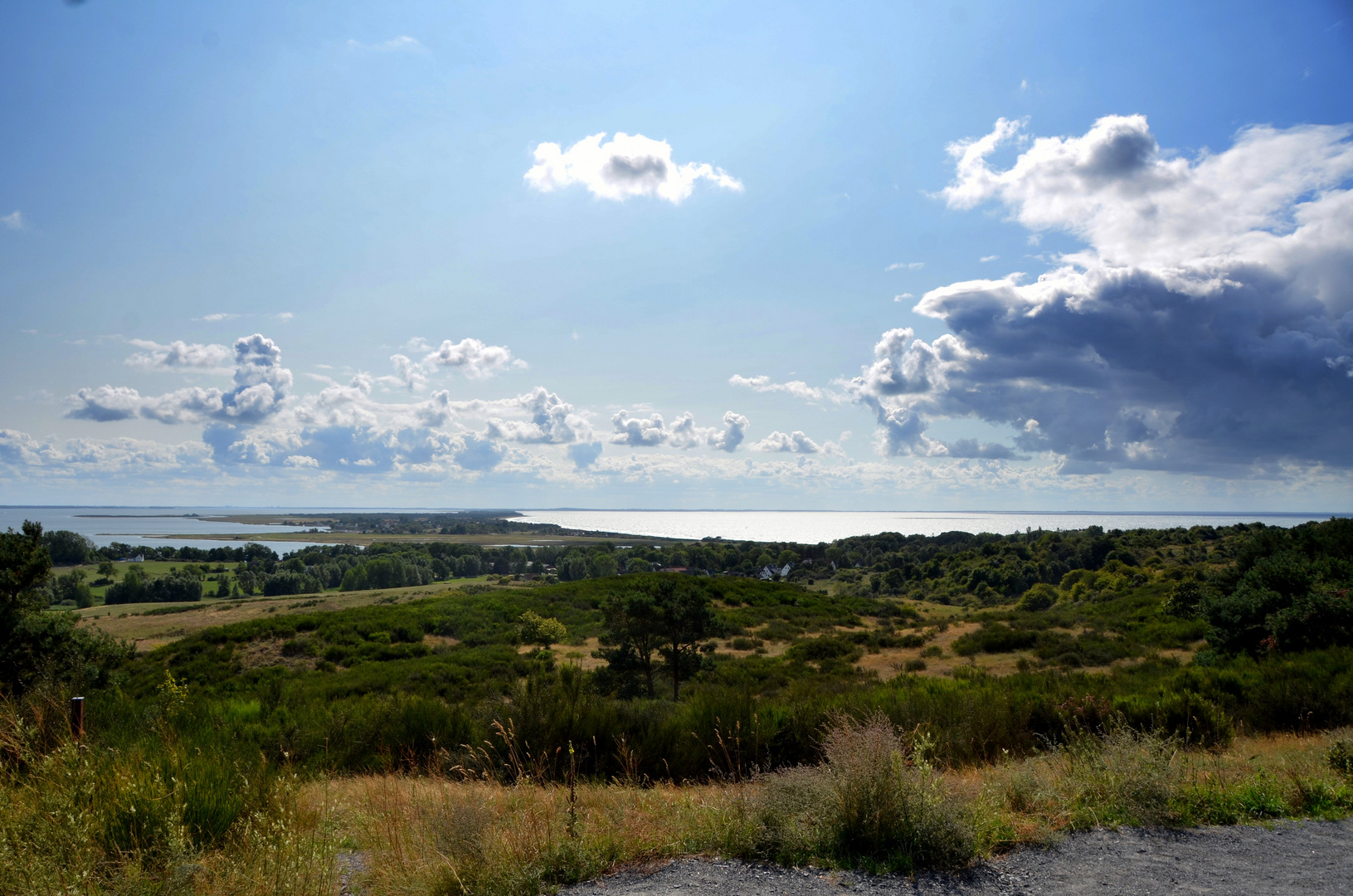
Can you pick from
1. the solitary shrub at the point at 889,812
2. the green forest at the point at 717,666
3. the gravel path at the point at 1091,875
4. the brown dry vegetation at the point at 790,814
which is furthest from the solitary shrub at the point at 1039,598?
the solitary shrub at the point at 889,812

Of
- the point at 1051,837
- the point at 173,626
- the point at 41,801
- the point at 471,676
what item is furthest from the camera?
the point at 173,626

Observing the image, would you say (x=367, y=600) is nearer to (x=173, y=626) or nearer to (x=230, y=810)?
(x=173, y=626)

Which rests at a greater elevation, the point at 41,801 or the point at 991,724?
the point at 41,801

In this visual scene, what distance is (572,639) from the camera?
1145 inches

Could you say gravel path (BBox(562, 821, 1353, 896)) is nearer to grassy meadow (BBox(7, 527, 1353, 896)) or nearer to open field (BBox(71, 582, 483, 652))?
grassy meadow (BBox(7, 527, 1353, 896))

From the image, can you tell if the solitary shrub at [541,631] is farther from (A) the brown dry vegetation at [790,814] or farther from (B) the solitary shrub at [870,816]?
(B) the solitary shrub at [870,816]

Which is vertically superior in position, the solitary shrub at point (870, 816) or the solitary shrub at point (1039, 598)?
the solitary shrub at point (870, 816)

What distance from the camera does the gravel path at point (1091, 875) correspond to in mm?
3994

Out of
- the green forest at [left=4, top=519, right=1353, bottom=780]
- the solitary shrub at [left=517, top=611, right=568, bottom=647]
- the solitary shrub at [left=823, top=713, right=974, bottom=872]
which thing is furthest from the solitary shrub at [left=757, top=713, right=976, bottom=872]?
the solitary shrub at [left=517, top=611, right=568, bottom=647]

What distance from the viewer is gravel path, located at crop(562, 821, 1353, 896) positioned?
399cm

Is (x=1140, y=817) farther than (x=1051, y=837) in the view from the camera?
Yes

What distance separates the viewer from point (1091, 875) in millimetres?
4199

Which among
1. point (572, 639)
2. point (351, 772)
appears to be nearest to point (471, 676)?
point (572, 639)

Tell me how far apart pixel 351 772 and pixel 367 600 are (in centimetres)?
4510
